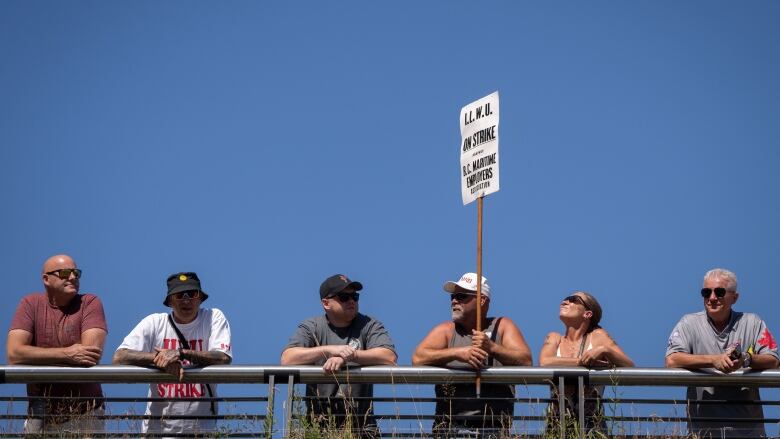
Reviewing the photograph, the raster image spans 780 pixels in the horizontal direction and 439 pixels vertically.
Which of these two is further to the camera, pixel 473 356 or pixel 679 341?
pixel 679 341

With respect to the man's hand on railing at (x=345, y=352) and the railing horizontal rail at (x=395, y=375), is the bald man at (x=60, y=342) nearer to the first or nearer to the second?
the railing horizontal rail at (x=395, y=375)

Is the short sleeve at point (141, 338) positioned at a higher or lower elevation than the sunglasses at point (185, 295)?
lower

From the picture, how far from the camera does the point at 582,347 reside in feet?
37.5

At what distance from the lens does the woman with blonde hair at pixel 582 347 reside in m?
10.6

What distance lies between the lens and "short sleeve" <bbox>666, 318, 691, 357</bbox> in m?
11.1

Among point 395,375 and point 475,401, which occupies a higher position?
point 395,375

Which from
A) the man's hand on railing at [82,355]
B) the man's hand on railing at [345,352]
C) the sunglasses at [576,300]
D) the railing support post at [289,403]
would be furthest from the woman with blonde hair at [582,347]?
the man's hand on railing at [82,355]

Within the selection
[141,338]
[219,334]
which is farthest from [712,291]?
[141,338]

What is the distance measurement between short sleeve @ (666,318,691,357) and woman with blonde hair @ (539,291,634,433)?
490 millimetres

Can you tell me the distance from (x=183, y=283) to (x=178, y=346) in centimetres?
58

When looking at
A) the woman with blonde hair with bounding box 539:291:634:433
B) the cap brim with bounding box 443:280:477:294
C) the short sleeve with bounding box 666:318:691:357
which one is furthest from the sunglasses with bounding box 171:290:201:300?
the short sleeve with bounding box 666:318:691:357

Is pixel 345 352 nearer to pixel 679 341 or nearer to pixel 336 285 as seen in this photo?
pixel 336 285

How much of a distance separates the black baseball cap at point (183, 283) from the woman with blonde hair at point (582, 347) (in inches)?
127

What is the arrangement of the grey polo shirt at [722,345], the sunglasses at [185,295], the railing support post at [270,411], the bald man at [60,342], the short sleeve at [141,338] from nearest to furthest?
the railing support post at [270,411]
the bald man at [60,342]
the grey polo shirt at [722,345]
the short sleeve at [141,338]
the sunglasses at [185,295]
